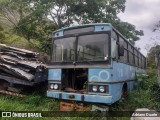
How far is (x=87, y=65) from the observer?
23.0 feet

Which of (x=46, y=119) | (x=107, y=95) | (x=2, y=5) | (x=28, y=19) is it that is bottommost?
(x=46, y=119)

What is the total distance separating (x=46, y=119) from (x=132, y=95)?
171 inches

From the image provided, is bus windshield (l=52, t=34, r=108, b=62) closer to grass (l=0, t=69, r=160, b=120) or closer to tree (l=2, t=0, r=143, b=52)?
grass (l=0, t=69, r=160, b=120)

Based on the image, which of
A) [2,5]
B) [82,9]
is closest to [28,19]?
[2,5]

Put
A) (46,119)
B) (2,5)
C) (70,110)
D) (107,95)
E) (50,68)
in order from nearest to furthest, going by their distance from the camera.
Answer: (46,119) → (107,95) → (70,110) → (50,68) → (2,5)

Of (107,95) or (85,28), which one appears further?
(85,28)

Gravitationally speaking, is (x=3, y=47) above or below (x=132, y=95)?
above

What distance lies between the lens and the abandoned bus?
6.71m

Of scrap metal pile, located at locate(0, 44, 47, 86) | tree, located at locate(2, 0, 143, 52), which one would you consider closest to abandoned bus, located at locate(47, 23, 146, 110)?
scrap metal pile, located at locate(0, 44, 47, 86)

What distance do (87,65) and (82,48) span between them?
2.06 ft

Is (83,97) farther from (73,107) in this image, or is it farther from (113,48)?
(113,48)

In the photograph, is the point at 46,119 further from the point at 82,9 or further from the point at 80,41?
the point at 82,9

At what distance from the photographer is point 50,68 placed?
315 inches

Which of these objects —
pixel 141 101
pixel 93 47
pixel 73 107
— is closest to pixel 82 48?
pixel 93 47
